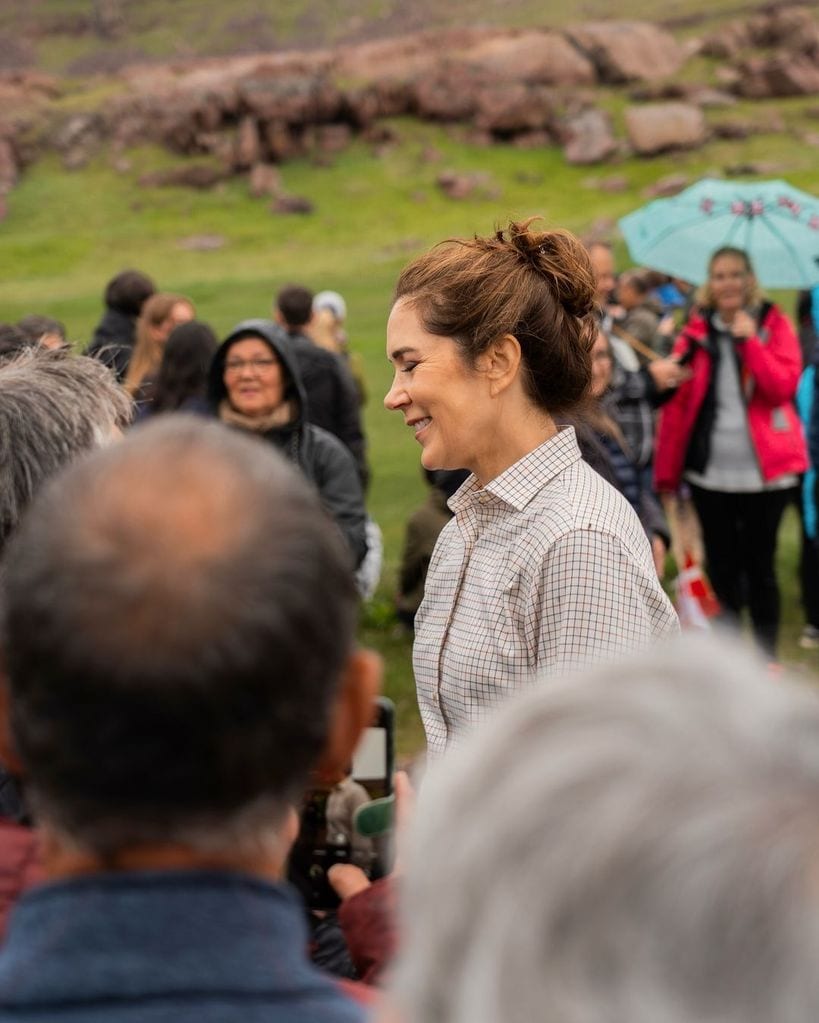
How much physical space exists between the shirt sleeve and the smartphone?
36 centimetres

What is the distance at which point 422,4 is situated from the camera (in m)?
87.9

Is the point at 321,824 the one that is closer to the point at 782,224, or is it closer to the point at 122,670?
the point at 122,670

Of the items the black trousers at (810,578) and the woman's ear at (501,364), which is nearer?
the woman's ear at (501,364)

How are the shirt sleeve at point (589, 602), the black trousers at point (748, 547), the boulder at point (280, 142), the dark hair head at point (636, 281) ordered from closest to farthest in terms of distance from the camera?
1. the shirt sleeve at point (589, 602)
2. the black trousers at point (748, 547)
3. the dark hair head at point (636, 281)
4. the boulder at point (280, 142)

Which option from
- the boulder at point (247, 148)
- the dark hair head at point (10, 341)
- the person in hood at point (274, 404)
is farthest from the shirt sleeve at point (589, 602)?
the boulder at point (247, 148)

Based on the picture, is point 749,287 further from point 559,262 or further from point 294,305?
point 559,262

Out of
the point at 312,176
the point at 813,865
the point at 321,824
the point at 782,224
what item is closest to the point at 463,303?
the point at 321,824

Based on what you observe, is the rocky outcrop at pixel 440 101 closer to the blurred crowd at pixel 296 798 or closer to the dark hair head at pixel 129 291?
the dark hair head at pixel 129 291

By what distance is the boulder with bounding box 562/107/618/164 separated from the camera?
4047 centimetres

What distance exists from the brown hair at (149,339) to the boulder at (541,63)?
42.6 meters

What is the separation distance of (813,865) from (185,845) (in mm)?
553

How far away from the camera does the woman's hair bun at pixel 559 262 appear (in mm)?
2813

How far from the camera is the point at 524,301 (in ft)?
9.15

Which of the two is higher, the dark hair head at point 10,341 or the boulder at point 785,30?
the boulder at point 785,30
